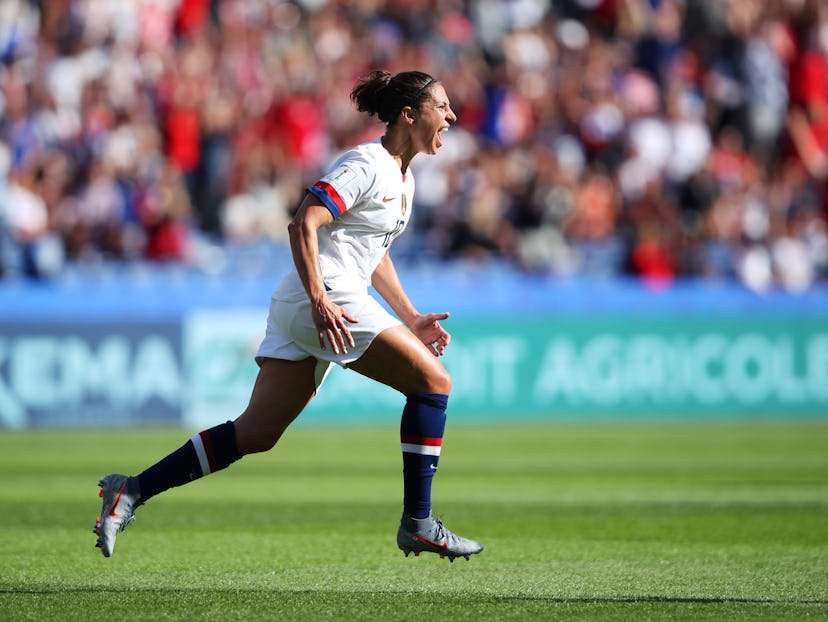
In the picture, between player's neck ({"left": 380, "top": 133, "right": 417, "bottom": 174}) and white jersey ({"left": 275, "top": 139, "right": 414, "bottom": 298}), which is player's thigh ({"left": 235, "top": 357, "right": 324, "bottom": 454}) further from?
player's neck ({"left": 380, "top": 133, "right": 417, "bottom": 174})

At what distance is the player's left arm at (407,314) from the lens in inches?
272

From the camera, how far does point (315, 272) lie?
20.0ft

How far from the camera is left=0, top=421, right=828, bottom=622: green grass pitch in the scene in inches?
229

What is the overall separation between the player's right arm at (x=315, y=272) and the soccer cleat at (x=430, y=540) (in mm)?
828

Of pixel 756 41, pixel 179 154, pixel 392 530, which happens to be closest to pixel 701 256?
pixel 756 41

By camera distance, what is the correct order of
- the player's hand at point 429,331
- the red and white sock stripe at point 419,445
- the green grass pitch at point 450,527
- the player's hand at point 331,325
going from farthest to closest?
the player's hand at point 429,331 < the red and white sock stripe at point 419,445 < the player's hand at point 331,325 < the green grass pitch at point 450,527

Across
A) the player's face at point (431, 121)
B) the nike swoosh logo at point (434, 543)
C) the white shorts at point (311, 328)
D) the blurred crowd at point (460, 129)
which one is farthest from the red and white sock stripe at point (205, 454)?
the blurred crowd at point (460, 129)

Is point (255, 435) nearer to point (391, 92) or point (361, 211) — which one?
point (361, 211)

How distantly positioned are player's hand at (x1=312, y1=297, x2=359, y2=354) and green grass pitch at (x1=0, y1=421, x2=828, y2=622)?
3.37 feet

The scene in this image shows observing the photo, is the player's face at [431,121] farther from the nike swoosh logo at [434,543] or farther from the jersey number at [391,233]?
the nike swoosh logo at [434,543]

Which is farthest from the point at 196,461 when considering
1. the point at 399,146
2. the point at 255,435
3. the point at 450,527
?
the point at 450,527

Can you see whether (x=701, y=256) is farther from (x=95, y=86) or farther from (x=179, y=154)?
(x=95, y=86)

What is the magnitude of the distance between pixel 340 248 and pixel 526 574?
5.56ft

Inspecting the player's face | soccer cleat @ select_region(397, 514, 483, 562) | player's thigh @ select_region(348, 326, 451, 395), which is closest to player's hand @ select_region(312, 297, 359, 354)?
player's thigh @ select_region(348, 326, 451, 395)
